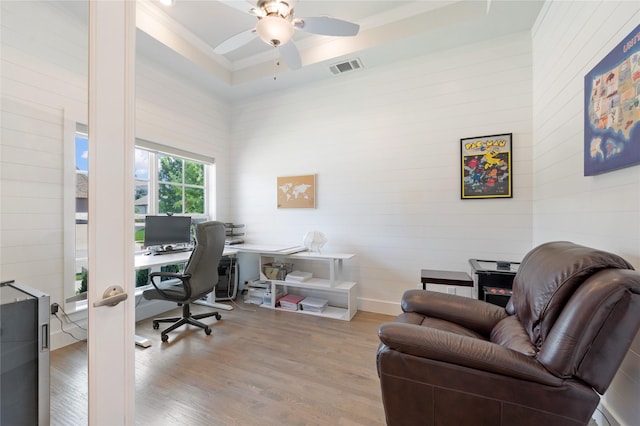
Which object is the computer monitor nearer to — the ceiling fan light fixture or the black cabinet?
the ceiling fan light fixture

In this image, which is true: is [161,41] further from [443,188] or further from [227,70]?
[443,188]

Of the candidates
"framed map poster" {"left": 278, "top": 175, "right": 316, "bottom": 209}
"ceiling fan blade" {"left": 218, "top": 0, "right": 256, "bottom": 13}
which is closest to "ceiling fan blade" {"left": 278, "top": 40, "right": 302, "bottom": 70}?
"ceiling fan blade" {"left": 218, "top": 0, "right": 256, "bottom": 13}

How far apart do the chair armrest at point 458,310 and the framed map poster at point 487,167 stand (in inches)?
56.1

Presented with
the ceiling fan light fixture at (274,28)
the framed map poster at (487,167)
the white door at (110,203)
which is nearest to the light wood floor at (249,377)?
the white door at (110,203)

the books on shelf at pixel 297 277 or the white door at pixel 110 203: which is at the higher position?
the white door at pixel 110 203

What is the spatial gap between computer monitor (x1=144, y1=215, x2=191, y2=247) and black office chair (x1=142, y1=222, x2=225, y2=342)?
25.0 inches

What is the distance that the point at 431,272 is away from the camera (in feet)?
8.75

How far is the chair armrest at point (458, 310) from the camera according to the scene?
165cm

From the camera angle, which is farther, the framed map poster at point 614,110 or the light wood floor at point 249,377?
the light wood floor at point 249,377

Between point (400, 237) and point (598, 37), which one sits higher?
point (598, 37)

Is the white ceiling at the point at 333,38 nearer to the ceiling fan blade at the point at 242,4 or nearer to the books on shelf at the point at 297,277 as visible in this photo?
the ceiling fan blade at the point at 242,4

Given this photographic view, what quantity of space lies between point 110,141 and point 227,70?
3.36 metres

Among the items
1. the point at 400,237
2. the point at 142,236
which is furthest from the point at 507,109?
the point at 142,236

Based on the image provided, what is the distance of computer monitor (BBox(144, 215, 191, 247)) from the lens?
3.01 metres
